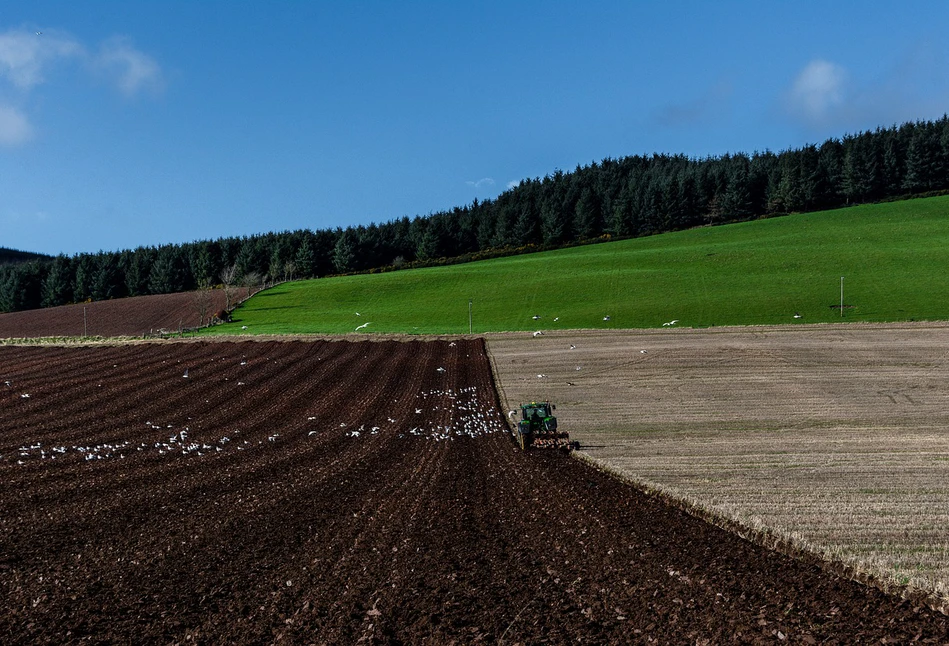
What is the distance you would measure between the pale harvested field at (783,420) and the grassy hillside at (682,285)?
8620 millimetres

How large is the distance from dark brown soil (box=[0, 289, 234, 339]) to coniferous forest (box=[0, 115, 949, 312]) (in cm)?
1377

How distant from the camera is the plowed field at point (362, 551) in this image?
10.5m

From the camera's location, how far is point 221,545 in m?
14.3

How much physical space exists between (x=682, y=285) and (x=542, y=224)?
5098 centimetres

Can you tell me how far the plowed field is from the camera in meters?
10.5

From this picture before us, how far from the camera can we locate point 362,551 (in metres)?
14.0

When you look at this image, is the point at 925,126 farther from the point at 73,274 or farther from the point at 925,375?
the point at 73,274

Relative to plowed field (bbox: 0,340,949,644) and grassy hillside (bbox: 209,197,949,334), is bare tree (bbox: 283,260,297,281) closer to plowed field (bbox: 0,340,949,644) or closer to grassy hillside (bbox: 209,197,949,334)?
grassy hillside (bbox: 209,197,949,334)

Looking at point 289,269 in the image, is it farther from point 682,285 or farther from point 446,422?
point 446,422

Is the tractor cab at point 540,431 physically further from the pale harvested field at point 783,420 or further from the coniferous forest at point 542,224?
the coniferous forest at point 542,224

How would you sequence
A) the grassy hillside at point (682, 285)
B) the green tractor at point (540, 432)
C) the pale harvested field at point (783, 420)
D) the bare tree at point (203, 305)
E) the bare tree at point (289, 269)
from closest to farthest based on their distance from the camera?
the pale harvested field at point (783, 420), the green tractor at point (540, 432), the grassy hillside at point (682, 285), the bare tree at point (203, 305), the bare tree at point (289, 269)

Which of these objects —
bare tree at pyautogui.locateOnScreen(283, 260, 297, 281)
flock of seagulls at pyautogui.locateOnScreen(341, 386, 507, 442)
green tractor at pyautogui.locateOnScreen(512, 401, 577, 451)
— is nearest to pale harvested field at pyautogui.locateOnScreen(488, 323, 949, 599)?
green tractor at pyautogui.locateOnScreen(512, 401, 577, 451)

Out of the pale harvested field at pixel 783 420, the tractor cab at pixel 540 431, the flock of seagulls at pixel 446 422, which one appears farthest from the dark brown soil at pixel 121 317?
the tractor cab at pixel 540 431

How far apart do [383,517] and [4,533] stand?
7913mm
